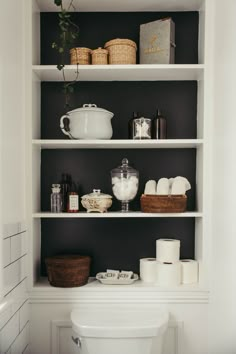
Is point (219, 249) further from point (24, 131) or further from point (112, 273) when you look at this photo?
point (24, 131)

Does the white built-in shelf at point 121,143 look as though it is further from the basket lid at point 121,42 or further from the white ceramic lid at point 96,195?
the basket lid at point 121,42

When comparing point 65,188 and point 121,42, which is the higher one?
point 121,42

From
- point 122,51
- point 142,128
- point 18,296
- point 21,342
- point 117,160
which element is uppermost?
point 122,51

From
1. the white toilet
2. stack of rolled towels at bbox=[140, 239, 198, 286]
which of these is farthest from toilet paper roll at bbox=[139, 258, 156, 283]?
the white toilet

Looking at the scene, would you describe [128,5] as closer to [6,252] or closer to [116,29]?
[116,29]

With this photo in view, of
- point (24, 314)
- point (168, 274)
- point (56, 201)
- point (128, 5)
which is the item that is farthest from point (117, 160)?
point (24, 314)

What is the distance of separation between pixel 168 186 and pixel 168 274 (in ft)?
1.46

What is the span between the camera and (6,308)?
1664 mm

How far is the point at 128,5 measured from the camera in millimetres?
2133

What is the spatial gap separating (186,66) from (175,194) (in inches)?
25.1

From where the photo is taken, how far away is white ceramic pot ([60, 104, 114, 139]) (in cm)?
202

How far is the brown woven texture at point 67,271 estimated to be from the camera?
203cm

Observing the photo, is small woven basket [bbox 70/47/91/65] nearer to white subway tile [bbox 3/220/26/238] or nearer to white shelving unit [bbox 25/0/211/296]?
white shelving unit [bbox 25/0/211/296]

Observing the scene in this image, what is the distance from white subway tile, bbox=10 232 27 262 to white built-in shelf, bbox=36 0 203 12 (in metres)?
1.19
